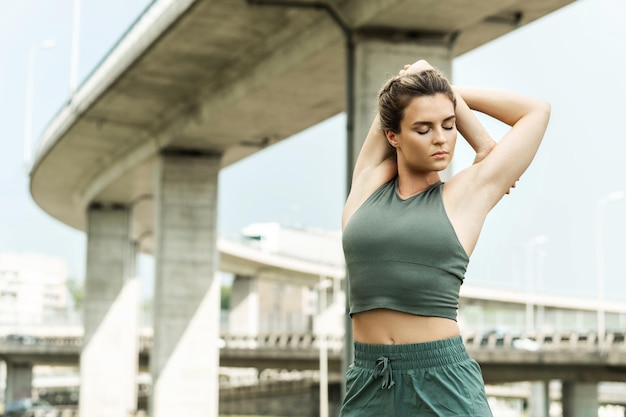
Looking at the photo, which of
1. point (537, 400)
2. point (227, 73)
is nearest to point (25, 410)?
point (537, 400)

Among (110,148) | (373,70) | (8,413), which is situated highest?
(110,148)

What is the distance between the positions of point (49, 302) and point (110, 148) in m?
144

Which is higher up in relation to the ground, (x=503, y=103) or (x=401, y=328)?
(x=503, y=103)

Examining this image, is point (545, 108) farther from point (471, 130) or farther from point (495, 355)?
point (495, 355)

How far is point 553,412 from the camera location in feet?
328

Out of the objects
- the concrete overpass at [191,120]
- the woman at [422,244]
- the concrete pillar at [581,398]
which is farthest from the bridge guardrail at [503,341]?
the woman at [422,244]

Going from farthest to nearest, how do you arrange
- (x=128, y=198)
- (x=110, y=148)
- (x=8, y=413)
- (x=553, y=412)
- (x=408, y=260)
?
(x=553, y=412) → (x=8, y=413) → (x=128, y=198) → (x=110, y=148) → (x=408, y=260)

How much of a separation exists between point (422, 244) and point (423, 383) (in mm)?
332

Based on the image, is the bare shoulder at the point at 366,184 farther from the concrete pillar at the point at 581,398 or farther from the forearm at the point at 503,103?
the concrete pillar at the point at 581,398

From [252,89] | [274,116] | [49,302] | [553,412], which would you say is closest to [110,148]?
[274,116]

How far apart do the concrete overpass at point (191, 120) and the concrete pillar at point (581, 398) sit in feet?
59.3

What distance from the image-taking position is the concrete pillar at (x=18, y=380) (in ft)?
250

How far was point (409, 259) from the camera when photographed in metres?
2.86

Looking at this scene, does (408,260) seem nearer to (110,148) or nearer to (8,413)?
(110,148)
